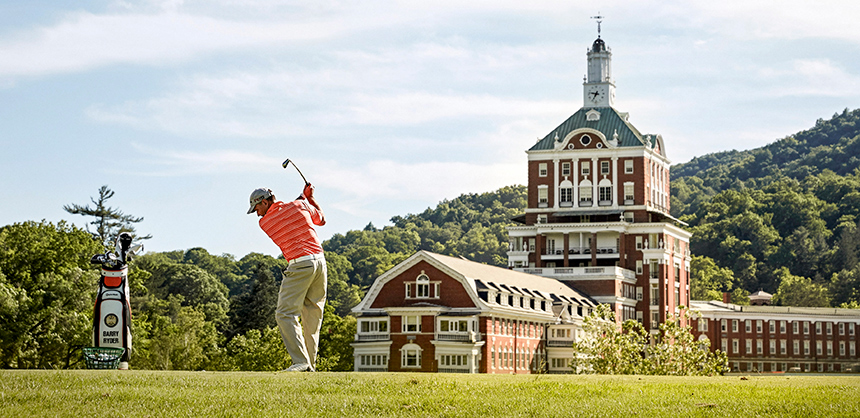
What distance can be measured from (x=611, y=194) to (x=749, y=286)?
79.4 metres

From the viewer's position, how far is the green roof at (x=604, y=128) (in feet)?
347

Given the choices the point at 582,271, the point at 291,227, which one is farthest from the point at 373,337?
the point at 291,227

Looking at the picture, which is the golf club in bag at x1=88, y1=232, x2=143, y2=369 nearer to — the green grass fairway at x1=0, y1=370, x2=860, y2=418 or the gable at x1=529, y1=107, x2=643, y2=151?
the green grass fairway at x1=0, y1=370, x2=860, y2=418

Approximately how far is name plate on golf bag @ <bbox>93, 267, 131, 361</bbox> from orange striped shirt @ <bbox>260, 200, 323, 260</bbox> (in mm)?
8619

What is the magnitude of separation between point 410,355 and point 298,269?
5452 centimetres

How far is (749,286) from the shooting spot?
578 ft

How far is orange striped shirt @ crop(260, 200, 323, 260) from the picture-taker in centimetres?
2509

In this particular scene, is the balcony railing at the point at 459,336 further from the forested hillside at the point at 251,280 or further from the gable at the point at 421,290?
the forested hillside at the point at 251,280

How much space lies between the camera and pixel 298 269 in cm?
2480

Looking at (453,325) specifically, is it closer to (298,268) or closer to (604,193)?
(604,193)

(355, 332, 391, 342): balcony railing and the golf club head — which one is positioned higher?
the golf club head

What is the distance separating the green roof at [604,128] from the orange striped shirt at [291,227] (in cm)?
8277

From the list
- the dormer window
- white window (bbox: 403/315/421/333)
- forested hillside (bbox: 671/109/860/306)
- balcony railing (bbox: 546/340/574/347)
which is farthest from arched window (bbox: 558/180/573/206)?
forested hillside (bbox: 671/109/860/306)

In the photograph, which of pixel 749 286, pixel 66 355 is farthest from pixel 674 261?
pixel 749 286
